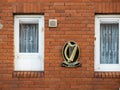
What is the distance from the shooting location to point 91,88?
831 cm

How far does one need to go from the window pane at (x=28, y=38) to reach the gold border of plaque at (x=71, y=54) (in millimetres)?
655

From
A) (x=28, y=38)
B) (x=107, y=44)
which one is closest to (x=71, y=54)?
(x=107, y=44)

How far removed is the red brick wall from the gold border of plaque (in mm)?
77

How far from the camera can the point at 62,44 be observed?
8359 millimetres

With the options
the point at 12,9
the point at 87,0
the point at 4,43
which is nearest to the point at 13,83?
the point at 4,43

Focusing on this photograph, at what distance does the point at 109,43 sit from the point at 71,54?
0.84 metres

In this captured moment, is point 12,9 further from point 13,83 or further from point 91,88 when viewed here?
point 91,88

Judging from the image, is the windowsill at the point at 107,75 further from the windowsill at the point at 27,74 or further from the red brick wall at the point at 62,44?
the windowsill at the point at 27,74

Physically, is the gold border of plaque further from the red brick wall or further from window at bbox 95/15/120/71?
window at bbox 95/15/120/71

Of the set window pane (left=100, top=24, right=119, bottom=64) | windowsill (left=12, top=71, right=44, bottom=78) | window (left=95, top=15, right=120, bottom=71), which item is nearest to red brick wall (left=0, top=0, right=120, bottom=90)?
windowsill (left=12, top=71, right=44, bottom=78)

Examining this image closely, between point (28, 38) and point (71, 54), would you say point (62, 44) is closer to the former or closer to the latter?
point (71, 54)

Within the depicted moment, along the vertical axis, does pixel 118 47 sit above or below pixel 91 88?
above

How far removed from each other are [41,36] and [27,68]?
72cm

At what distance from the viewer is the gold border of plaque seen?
8.32m
